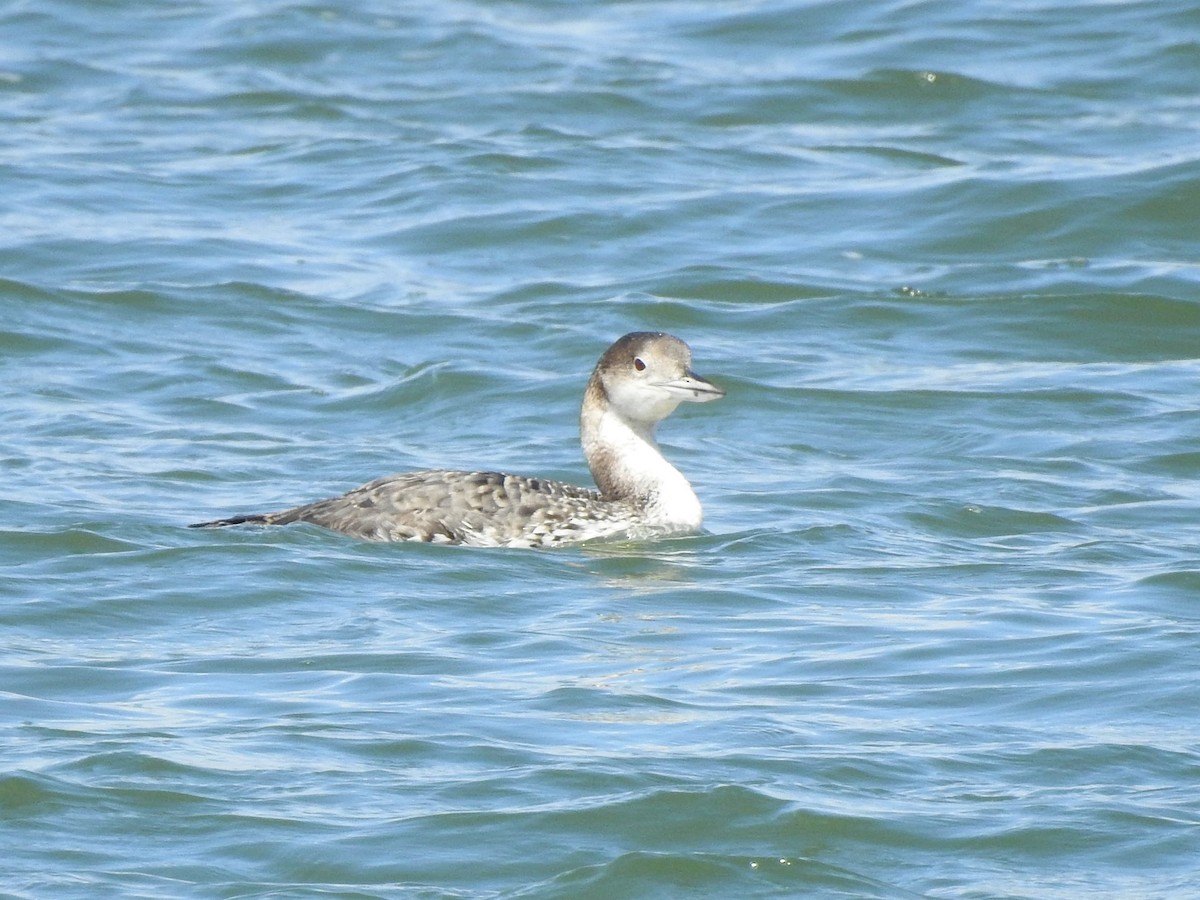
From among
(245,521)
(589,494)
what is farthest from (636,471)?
(245,521)

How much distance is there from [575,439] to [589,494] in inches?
77.6

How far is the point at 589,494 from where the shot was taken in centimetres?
1064

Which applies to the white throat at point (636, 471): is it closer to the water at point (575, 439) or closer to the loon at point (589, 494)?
the loon at point (589, 494)

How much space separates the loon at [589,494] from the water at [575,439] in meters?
0.12

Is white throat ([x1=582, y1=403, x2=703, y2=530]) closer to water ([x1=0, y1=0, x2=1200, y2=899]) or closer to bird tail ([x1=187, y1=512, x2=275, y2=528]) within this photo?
water ([x1=0, y1=0, x2=1200, y2=899])

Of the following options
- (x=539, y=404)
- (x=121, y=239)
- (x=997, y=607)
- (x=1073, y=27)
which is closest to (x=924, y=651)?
(x=997, y=607)

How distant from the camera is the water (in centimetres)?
679

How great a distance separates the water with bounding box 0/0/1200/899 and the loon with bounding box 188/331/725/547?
12 centimetres

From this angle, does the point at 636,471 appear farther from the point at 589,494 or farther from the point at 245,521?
the point at 245,521

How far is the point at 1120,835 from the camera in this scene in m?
6.66

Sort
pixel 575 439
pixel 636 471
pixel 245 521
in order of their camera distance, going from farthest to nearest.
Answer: pixel 575 439 → pixel 636 471 → pixel 245 521

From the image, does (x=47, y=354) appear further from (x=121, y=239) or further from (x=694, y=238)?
(x=694, y=238)

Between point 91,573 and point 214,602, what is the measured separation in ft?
2.18

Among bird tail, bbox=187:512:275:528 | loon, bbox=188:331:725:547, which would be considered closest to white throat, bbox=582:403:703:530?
loon, bbox=188:331:725:547
